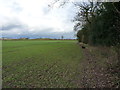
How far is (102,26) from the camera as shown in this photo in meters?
12.0

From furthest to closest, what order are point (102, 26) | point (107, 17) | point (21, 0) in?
point (102, 26), point (107, 17), point (21, 0)

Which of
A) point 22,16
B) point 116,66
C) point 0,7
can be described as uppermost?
point 22,16

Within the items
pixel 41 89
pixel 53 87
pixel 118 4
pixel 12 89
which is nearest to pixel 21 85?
pixel 12 89

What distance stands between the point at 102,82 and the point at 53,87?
6.12 ft

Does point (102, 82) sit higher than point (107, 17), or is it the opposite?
point (107, 17)

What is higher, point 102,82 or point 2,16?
point 2,16

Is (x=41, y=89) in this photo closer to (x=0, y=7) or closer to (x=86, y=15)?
(x=0, y=7)

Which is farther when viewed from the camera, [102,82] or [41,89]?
[102,82]

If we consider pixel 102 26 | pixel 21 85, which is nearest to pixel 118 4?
pixel 102 26

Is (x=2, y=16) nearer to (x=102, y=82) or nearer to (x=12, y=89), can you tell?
(x=12, y=89)

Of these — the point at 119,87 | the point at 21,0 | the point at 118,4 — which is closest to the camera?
the point at 119,87

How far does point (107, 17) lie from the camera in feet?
35.4

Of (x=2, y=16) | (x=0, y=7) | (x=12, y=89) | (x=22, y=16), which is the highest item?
(x=22, y=16)

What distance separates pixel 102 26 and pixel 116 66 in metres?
8.53
